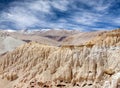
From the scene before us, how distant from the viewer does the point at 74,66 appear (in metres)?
55.0

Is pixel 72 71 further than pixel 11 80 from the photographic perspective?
No

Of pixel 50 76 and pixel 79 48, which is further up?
pixel 79 48

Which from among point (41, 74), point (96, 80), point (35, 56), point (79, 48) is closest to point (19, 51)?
point (35, 56)

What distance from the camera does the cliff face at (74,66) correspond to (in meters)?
51.0

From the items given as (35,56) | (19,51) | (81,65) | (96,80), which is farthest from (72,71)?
(19,51)

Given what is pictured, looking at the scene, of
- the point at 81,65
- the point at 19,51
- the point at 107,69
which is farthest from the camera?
the point at 19,51

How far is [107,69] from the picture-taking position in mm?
49812

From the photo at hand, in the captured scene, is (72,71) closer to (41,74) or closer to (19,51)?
(41,74)

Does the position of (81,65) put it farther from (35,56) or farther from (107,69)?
(35,56)

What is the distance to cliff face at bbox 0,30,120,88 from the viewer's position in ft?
167

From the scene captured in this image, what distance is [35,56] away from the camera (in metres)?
68.6

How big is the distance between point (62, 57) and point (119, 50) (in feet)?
37.6

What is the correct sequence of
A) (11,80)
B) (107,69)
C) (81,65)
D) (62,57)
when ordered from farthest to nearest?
(11,80), (62,57), (81,65), (107,69)

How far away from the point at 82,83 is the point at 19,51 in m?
28.0
